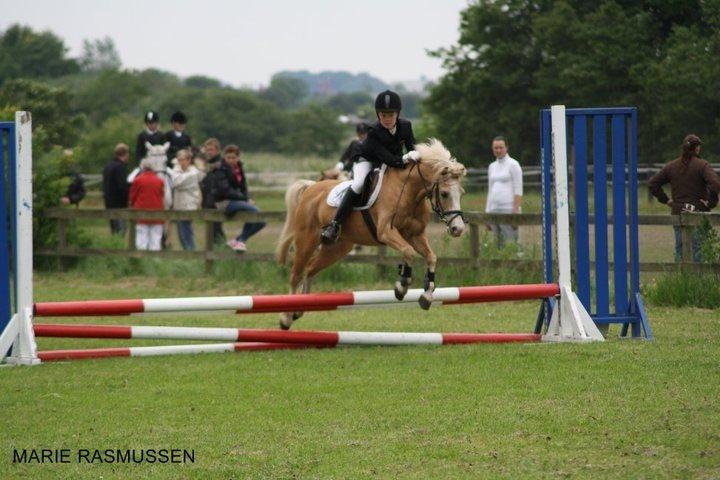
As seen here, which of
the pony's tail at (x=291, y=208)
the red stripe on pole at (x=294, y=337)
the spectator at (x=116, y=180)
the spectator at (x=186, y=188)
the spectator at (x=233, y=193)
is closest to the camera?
the red stripe on pole at (x=294, y=337)

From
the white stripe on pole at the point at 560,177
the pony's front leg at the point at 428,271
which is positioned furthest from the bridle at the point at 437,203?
the white stripe on pole at the point at 560,177

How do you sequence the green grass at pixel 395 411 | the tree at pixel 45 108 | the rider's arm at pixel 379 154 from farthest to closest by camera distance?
the tree at pixel 45 108, the rider's arm at pixel 379 154, the green grass at pixel 395 411

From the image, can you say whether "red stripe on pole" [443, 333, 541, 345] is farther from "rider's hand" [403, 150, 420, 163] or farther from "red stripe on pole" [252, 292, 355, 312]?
"rider's hand" [403, 150, 420, 163]

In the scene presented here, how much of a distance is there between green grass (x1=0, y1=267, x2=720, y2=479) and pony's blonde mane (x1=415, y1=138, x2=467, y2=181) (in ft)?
4.92

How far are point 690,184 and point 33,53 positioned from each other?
87.2m

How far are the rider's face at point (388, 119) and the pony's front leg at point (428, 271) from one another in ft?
3.33

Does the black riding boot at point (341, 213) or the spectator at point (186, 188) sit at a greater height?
the spectator at point (186, 188)

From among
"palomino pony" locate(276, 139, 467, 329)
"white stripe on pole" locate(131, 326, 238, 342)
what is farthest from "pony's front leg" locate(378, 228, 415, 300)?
"white stripe on pole" locate(131, 326, 238, 342)

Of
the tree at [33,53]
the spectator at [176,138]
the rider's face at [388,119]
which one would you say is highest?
the tree at [33,53]

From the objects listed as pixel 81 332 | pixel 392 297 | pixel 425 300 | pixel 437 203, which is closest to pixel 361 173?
pixel 437 203

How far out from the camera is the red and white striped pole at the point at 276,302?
9148 mm

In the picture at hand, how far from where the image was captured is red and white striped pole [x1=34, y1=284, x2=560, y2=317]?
9148mm

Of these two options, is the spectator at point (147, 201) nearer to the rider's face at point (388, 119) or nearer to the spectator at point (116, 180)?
the spectator at point (116, 180)

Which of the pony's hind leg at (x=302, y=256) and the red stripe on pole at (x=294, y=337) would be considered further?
the pony's hind leg at (x=302, y=256)
